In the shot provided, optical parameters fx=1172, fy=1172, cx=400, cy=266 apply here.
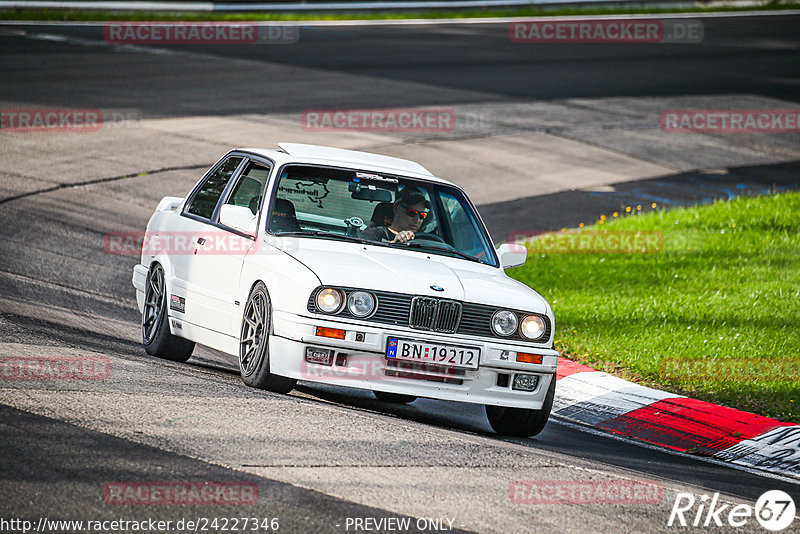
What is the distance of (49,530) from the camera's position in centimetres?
457

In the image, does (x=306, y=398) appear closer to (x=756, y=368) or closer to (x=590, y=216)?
(x=756, y=368)

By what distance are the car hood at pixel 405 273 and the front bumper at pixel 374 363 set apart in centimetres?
26

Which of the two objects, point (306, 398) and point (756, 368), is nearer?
point (306, 398)

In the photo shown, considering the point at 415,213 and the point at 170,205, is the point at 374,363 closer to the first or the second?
the point at 415,213

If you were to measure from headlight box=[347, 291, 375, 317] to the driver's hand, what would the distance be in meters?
1.07

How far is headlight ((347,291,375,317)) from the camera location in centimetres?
714

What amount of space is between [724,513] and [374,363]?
224 centimetres

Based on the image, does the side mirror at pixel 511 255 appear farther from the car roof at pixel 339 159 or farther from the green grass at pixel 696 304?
the green grass at pixel 696 304

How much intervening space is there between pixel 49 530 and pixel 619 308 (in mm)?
7795

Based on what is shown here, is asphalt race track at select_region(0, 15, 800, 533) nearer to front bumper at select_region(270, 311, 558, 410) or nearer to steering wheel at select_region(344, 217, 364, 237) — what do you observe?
front bumper at select_region(270, 311, 558, 410)

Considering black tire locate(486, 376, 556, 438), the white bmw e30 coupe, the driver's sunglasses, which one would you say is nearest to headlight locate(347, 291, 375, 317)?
the white bmw e30 coupe

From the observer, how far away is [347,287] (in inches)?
281

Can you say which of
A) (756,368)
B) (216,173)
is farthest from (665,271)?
(216,173)

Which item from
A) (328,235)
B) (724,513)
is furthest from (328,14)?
(724,513)
